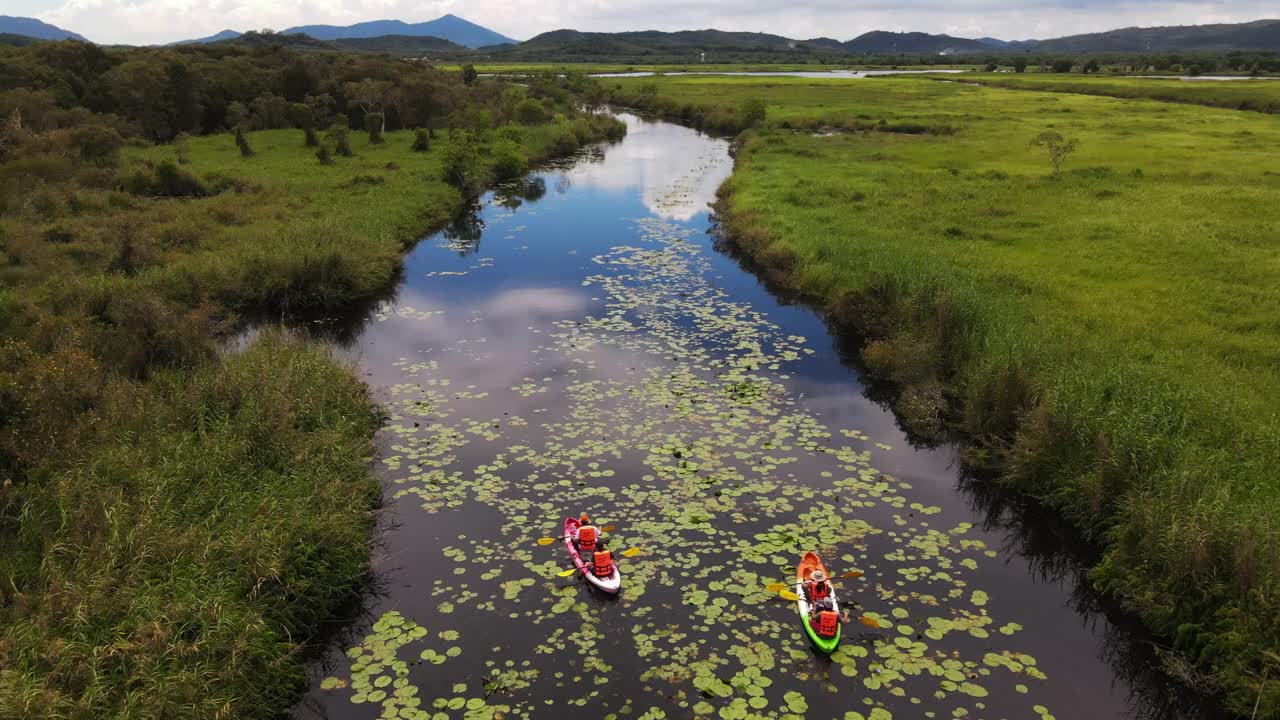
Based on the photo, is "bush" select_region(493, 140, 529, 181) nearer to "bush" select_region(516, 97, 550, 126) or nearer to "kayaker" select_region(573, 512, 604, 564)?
"bush" select_region(516, 97, 550, 126)

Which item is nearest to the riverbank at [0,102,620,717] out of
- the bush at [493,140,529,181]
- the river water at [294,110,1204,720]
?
the river water at [294,110,1204,720]

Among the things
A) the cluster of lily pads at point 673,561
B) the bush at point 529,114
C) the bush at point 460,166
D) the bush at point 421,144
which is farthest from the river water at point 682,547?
the bush at point 529,114

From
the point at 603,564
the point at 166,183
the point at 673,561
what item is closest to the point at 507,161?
the point at 166,183

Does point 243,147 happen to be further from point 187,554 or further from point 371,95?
point 187,554

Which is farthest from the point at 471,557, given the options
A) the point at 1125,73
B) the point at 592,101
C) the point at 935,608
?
the point at 1125,73

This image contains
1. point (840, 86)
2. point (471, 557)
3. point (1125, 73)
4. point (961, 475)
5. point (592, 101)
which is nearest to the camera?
point (471, 557)

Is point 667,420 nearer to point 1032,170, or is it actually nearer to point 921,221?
point 921,221
